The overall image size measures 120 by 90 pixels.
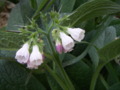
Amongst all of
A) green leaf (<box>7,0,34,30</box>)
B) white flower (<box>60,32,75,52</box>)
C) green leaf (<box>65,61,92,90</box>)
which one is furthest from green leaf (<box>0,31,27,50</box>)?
green leaf (<box>7,0,34,30</box>)

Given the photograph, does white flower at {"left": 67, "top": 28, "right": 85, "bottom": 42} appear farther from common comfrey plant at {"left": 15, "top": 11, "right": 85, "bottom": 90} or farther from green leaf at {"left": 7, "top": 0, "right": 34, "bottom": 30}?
green leaf at {"left": 7, "top": 0, "right": 34, "bottom": 30}

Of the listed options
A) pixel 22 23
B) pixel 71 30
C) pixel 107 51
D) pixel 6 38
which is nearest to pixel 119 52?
pixel 107 51

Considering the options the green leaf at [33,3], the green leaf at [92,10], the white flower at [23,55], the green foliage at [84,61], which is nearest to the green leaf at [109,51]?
the green foliage at [84,61]

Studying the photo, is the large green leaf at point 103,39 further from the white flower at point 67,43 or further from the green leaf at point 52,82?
the white flower at point 67,43

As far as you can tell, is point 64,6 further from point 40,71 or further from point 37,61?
Answer: point 37,61

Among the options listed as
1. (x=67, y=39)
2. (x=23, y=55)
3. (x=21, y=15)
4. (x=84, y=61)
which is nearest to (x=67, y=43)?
(x=67, y=39)

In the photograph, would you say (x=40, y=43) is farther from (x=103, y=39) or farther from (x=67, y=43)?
(x=103, y=39)

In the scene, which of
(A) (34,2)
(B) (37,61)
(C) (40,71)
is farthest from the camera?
(A) (34,2)
